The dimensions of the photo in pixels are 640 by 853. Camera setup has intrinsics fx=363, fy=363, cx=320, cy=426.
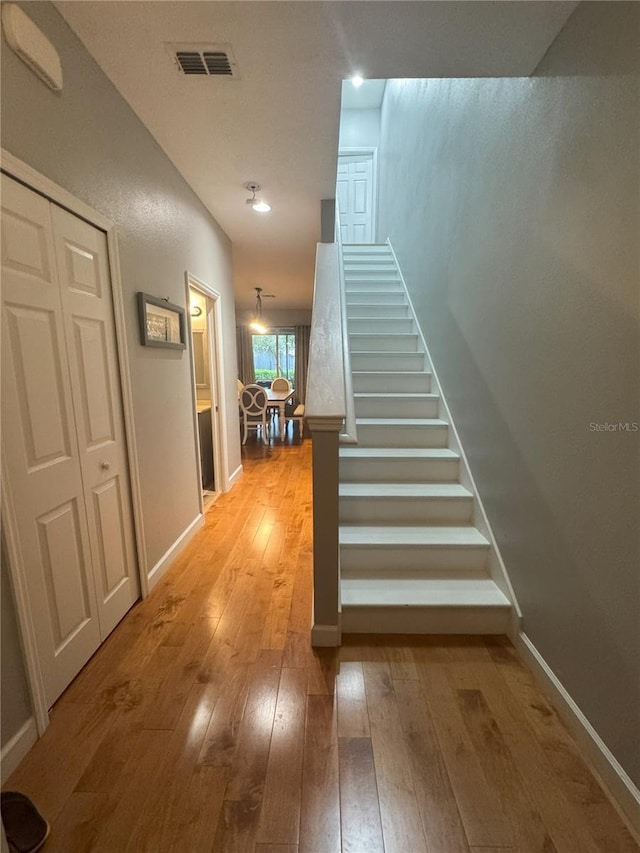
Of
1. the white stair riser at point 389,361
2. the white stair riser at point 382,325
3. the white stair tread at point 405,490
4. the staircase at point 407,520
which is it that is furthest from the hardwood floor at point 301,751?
the white stair riser at point 382,325

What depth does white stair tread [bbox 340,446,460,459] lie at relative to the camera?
7.51 ft

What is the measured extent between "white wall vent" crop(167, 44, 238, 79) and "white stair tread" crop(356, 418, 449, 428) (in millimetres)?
1928

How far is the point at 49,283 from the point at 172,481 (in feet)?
4.67

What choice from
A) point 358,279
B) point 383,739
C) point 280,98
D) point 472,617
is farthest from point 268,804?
point 358,279

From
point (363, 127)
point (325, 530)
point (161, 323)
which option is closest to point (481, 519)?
point (325, 530)

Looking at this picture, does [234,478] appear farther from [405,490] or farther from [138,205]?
[138,205]

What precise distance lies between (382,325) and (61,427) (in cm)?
274

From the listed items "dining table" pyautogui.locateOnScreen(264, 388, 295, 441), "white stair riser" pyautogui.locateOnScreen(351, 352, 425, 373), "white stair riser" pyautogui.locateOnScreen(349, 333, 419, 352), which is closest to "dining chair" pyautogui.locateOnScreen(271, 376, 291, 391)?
"dining table" pyautogui.locateOnScreen(264, 388, 295, 441)

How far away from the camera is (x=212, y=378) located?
3607 millimetres

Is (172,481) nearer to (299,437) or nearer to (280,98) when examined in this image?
(280,98)

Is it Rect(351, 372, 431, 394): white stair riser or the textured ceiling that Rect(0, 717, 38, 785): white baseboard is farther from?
the textured ceiling

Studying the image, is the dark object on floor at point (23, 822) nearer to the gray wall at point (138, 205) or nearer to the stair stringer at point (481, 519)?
the gray wall at point (138, 205)

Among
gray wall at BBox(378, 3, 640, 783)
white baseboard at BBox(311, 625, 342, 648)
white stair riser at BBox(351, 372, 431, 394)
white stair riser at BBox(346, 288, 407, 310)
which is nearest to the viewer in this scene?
gray wall at BBox(378, 3, 640, 783)

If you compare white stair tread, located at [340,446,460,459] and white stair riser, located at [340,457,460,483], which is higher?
white stair tread, located at [340,446,460,459]
